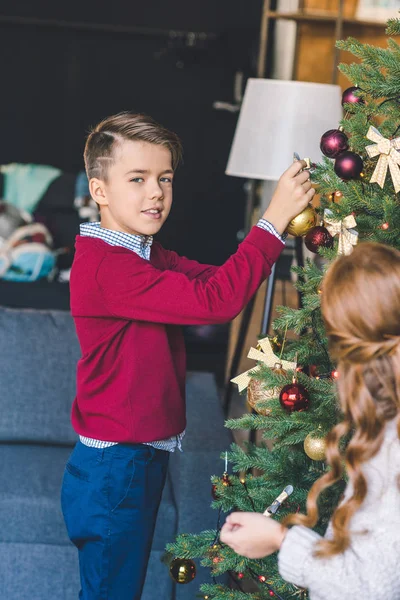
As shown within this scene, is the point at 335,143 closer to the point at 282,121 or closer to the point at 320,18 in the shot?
the point at 282,121

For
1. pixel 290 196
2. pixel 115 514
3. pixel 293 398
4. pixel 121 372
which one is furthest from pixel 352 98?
pixel 115 514

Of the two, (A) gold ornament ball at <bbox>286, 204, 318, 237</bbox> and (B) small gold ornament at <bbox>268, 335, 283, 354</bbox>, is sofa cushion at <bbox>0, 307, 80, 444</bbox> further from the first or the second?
(A) gold ornament ball at <bbox>286, 204, 318, 237</bbox>

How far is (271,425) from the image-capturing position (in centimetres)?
144

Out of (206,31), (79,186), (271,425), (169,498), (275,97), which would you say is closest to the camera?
(271,425)

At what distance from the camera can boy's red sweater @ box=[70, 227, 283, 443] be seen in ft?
4.42

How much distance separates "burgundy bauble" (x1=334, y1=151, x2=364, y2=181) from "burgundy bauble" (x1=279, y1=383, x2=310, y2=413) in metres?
0.39

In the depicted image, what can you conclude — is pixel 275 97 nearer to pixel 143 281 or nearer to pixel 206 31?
pixel 143 281

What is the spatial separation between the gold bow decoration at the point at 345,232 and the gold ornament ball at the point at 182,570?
2.83 ft

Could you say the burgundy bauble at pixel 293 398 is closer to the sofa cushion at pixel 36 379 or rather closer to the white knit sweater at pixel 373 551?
the white knit sweater at pixel 373 551

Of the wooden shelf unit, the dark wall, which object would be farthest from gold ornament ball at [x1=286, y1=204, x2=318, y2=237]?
the dark wall

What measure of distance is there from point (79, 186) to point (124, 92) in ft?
4.53

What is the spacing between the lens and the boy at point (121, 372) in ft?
4.80

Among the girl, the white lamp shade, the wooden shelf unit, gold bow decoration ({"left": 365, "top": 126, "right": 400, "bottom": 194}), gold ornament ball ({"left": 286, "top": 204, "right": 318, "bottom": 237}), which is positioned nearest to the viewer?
the girl

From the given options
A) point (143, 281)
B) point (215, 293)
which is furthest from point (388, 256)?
point (143, 281)
